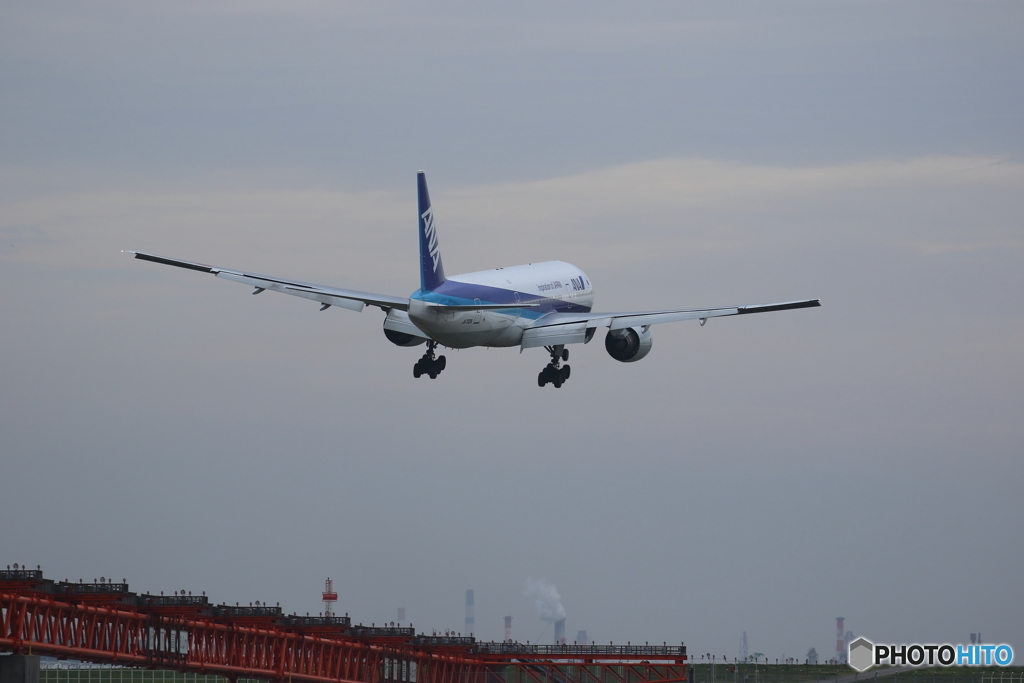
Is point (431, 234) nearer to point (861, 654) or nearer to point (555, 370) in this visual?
point (555, 370)

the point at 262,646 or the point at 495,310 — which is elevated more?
the point at 495,310

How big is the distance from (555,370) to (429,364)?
785 cm

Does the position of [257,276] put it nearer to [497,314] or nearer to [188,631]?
[497,314]

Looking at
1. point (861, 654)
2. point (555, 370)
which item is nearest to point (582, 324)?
point (555, 370)

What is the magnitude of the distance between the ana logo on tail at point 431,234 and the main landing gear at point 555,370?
12906 mm

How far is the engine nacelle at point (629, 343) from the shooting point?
→ 3406 inches

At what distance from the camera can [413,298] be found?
72438mm

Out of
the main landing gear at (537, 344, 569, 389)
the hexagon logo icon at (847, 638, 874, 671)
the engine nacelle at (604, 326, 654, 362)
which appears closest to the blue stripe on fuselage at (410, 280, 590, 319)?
the main landing gear at (537, 344, 569, 389)

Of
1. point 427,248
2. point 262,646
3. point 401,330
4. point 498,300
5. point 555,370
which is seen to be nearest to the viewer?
point 427,248

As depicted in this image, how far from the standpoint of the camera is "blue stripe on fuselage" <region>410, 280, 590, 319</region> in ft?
240

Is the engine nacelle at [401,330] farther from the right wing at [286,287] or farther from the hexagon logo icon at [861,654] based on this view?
the hexagon logo icon at [861,654]

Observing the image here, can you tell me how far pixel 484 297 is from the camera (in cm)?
7762

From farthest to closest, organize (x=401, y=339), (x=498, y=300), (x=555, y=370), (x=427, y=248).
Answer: (x=555, y=370)
(x=401, y=339)
(x=498, y=300)
(x=427, y=248)

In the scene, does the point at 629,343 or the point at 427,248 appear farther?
the point at 629,343
